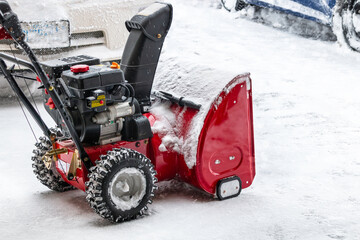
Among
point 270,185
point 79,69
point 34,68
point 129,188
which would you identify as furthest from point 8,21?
point 270,185

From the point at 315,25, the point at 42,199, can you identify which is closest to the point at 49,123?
the point at 42,199

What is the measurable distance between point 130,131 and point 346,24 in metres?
4.34

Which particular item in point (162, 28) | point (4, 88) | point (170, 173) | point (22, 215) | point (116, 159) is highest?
point (162, 28)

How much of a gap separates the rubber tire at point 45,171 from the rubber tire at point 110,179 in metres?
0.52

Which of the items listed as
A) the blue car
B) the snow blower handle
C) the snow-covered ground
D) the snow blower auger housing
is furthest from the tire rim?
the blue car

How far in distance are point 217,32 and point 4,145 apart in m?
4.49

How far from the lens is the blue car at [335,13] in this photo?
6543 millimetres

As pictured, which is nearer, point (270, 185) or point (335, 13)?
point (270, 185)

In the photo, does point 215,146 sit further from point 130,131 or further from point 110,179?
point 110,179

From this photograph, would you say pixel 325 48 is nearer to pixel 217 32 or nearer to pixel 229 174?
pixel 217 32

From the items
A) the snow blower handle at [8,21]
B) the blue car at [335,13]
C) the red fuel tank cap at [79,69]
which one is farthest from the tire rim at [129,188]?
the blue car at [335,13]

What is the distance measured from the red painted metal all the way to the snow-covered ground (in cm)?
15

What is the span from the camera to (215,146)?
3.14 metres

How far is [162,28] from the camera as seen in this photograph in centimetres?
313
